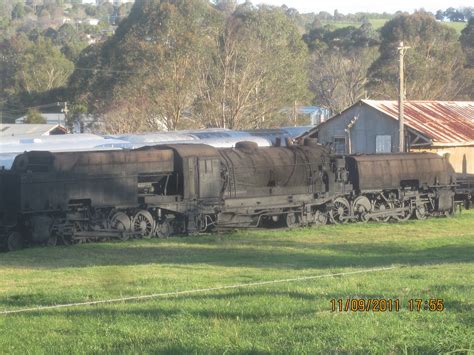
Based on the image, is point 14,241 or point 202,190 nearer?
point 14,241

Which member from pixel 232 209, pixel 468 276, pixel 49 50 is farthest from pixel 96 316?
pixel 49 50

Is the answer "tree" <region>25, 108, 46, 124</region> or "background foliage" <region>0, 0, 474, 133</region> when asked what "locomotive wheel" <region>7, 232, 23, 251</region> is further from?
"tree" <region>25, 108, 46, 124</region>

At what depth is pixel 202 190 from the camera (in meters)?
27.3

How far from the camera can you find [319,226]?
29.8m

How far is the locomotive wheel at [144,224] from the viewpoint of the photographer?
26.4m

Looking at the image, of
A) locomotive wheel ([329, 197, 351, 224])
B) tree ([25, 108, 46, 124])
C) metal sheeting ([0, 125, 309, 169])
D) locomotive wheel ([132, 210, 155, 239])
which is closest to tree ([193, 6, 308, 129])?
metal sheeting ([0, 125, 309, 169])

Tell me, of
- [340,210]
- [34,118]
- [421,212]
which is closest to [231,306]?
[340,210]

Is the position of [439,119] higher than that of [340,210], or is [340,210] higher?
[439,119]

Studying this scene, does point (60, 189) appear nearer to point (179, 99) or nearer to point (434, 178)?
point (434, 178)

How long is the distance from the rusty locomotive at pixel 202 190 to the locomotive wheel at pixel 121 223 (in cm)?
3

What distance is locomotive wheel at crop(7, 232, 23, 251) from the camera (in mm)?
24266

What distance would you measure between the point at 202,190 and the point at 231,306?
1723 cm

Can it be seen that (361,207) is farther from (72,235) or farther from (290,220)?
(72,235)

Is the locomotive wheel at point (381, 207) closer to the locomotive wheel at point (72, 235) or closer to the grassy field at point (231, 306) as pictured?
the grassy field at point (231, 306)
